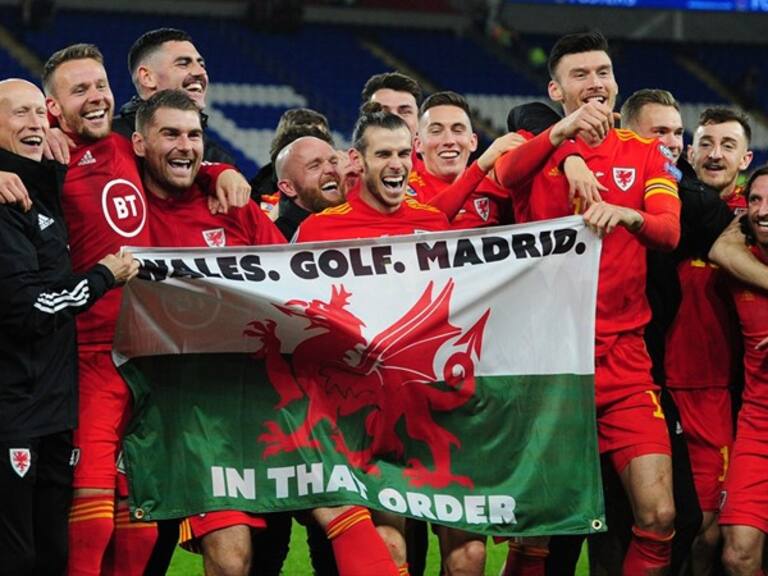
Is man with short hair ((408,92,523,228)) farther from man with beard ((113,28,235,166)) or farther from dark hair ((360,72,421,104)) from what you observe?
man with beard ((113,28,235,166))

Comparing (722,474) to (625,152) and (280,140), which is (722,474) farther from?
(280,140)

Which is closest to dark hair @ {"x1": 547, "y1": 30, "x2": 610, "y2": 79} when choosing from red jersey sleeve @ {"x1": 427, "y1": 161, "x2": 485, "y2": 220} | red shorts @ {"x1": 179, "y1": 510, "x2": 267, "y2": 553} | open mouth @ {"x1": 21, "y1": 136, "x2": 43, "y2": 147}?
red jersey sleeve @ {"x1": 427, "y1": 161, "x2": 485, "y2": 220}

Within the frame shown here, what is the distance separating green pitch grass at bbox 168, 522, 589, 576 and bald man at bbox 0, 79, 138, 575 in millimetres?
2377

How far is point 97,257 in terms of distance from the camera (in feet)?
16.9

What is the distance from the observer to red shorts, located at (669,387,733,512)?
6.01 metres

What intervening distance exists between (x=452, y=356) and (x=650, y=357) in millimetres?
1005

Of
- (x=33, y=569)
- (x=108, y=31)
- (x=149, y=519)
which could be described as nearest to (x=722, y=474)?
(x=149, y=519)

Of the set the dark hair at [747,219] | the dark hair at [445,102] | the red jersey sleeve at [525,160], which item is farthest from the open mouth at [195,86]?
the dark hair at [747,219]

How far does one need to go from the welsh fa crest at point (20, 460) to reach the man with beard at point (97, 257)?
27 centimetres

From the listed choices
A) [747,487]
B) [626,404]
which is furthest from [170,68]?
[747,487]

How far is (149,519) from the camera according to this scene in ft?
16.8

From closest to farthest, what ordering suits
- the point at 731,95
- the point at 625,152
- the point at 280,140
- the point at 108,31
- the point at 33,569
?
the point at 33,569 < the point at 625,152 < the point at 280,140 < the point at 108,31 < the point at 731,95

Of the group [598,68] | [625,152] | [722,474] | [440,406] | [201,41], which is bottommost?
[722,474]

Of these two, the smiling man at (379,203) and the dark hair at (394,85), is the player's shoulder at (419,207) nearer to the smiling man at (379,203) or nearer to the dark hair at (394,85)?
the smiling man at (379,203)
